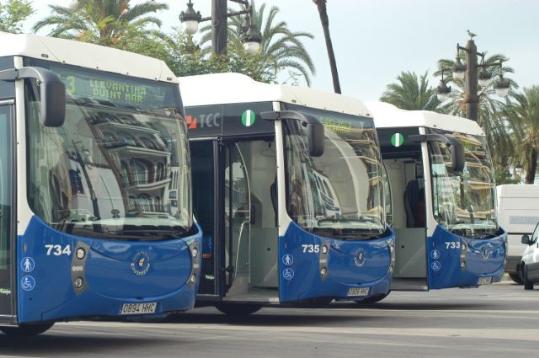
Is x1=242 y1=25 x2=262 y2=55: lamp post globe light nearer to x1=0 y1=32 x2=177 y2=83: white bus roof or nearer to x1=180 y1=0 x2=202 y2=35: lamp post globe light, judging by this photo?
x1=180 y1=0 x2=202 y2=35: lamp post globe light

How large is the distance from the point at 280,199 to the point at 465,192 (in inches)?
222

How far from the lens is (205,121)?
1673cm

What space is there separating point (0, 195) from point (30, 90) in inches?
42.0

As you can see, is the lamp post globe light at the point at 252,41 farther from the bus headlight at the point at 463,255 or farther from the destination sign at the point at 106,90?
the destination sign at the point at 106,90

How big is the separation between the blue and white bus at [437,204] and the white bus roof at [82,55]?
7025mm

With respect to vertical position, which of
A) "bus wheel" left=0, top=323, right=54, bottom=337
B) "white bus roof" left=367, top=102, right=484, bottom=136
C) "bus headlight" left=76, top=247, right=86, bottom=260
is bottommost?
"bus wheel" left=0, top=323, right=54, bottom=337

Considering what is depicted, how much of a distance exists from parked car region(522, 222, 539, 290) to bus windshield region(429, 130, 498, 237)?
7153 mm

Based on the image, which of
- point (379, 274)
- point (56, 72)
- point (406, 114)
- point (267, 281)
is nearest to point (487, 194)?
point (406, 114)

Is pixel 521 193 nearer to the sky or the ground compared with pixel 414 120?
nearer to the ground

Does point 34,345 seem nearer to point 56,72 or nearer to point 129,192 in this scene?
point 129,192

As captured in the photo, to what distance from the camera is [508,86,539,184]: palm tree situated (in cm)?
4978

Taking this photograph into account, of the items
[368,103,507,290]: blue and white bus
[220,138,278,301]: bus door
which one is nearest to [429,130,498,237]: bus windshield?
[368,103,507,290]: blue and white bus

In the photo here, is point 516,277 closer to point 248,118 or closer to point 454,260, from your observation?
point 454,260

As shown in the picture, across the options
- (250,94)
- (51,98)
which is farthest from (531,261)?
(51,98)
